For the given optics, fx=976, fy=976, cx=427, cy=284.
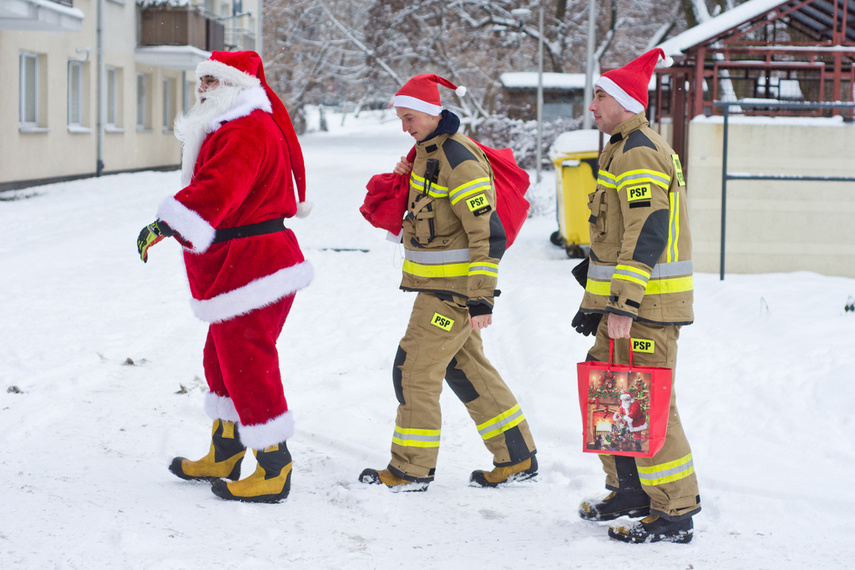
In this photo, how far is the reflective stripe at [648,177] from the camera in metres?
3.44

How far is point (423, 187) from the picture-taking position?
160 inches

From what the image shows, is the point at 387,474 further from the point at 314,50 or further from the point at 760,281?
the point at 314,50

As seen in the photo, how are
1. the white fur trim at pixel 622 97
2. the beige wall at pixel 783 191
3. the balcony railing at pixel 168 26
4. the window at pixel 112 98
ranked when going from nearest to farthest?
the white fur trim at pixel 622 97
the beige wall at pixel 783 191
the window at pixel 112 98
the balcony railing at pixel 168 26

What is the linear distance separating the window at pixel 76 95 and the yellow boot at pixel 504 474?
19557mm

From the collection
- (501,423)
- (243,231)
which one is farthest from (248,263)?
(501,423)

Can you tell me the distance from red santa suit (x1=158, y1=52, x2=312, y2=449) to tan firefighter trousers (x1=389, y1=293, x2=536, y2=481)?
496 mm

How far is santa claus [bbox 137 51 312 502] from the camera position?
12.5 ft

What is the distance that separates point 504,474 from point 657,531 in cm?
81

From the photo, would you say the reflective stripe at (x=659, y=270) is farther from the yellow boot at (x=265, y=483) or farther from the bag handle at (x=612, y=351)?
the yellow boot at (x=265, y=483)

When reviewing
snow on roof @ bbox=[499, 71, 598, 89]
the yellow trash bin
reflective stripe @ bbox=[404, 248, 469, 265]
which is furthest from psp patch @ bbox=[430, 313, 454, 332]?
snow on roof @ bbox=[499, 71, 598, 89]

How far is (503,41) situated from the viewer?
3272 centimetres

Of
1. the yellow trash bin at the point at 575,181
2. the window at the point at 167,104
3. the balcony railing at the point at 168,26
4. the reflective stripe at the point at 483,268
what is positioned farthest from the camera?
the window at the point at 167,104

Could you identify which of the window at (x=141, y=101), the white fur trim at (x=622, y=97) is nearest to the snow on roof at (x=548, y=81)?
the window at (x=141, y=101)

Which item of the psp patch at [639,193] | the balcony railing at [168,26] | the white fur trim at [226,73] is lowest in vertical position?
the psp patch at [639,193]
